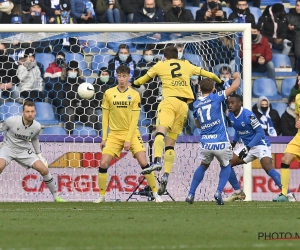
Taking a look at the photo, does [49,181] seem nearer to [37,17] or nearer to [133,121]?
[133,121]

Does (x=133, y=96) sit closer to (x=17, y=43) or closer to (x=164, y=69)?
(x=164, y=69)

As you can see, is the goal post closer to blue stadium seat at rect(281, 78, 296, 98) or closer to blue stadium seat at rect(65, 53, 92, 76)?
blue stadium seat at rect(65, 53, 92, 76)

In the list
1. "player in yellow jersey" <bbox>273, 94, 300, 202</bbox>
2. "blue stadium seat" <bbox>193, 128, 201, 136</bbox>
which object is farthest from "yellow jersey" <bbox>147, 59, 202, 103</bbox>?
"blue stadium seat" <bbox>193, 128, 201, 136</bbox>

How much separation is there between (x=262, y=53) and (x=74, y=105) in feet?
17.8

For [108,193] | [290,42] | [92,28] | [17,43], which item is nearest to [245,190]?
[108,193]

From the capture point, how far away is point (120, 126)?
48.1 feet

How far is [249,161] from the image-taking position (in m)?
15.6

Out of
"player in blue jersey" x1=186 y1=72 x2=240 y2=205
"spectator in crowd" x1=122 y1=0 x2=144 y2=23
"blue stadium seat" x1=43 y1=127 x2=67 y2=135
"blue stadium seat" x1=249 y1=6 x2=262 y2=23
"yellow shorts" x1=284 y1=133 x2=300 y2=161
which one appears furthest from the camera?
"blue stadium seat" x1=249 y1=6 x2=262 y2=23

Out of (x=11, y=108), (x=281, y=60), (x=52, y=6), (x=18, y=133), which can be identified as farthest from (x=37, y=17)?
(x=281, y=60)

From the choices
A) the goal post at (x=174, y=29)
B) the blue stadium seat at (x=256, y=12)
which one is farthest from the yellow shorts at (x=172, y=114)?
the blue stadium seat at (x=256, y=12)

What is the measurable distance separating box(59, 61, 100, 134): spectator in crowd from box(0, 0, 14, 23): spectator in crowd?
3112 millimetres

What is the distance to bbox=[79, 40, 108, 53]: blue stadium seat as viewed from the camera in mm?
17547

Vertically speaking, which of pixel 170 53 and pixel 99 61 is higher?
pixel 170 53

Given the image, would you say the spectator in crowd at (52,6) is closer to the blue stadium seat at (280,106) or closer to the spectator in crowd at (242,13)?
the spectator in crowd at (242,13)
